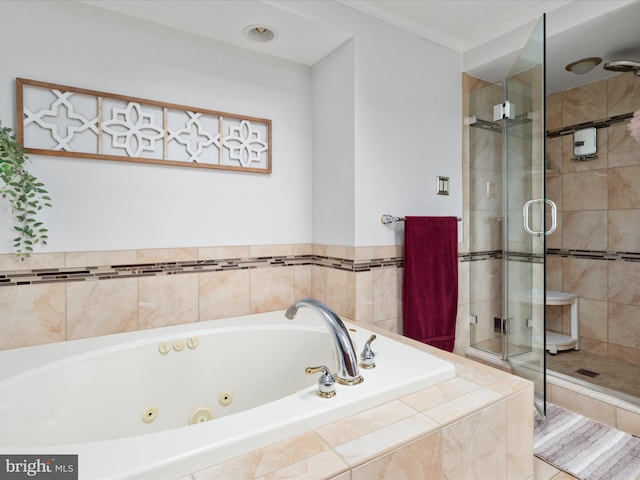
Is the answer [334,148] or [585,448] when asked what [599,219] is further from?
[334,148]

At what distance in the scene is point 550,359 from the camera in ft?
8.33

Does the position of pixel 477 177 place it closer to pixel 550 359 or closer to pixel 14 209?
pixel 550 359

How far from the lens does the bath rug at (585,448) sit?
1.47 metres

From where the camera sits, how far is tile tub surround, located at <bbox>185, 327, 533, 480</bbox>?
841 mm

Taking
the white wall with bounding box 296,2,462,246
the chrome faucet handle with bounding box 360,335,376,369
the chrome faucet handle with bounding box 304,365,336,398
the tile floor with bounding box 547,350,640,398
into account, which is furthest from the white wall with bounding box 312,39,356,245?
the tile floor with bounding box 547,350,640,398

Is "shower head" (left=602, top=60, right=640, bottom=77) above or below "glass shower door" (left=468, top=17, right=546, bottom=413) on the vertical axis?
above

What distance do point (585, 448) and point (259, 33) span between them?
2.60m

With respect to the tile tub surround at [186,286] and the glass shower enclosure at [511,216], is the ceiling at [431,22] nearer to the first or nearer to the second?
the glass shower enclosure at [511,216]

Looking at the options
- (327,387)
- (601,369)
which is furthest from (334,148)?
(601,369)

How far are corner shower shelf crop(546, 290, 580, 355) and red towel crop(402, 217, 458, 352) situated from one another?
95 centimetres

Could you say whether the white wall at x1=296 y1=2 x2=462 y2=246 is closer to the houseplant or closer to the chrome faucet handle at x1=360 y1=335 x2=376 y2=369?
the chrome faucet handle at x1=360 y1=335 x2=376 y2=369

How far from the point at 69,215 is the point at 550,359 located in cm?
310

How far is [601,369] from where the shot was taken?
2.39 m

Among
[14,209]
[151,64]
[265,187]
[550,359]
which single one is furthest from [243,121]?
[550,359]
